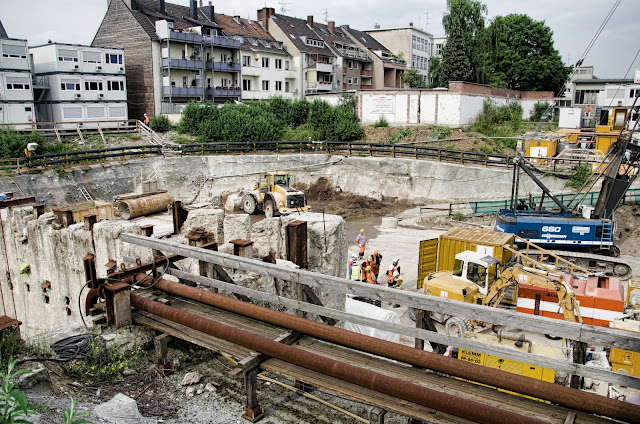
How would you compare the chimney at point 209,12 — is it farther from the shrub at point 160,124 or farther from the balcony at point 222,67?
the shrub at point 160,124

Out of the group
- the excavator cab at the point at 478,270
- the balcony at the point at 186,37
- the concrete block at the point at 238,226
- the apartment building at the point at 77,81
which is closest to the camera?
the concrete block at the point at 238,226

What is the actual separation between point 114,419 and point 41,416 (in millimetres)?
629

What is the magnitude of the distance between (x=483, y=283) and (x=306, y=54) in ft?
142

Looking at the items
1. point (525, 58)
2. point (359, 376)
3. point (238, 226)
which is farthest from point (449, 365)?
point (525, 58)

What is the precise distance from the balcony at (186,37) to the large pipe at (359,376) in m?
39.1

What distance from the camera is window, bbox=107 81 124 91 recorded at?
3922 cm

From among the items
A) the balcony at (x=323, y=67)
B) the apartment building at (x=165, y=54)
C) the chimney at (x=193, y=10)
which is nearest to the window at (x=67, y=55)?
the apartment building at (x=165, y=54)

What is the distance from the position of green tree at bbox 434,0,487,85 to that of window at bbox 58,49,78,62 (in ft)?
108

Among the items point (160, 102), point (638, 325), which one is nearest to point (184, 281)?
point (638, 325)

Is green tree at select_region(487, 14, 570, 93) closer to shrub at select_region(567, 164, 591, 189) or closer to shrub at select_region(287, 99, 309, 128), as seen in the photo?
shrub at select_region(287, 99, 309, 128)

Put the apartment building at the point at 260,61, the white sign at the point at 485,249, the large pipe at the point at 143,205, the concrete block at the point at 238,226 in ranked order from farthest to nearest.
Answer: the apartment building at the point at 260,61
the large pipe at the point at 143,205
the white sign at the point at 485,249
the concrete block at the point at 238,226

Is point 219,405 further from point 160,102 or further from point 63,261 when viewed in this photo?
point 160,102

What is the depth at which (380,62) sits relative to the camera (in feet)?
201

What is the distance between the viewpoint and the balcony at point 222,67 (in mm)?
44062
